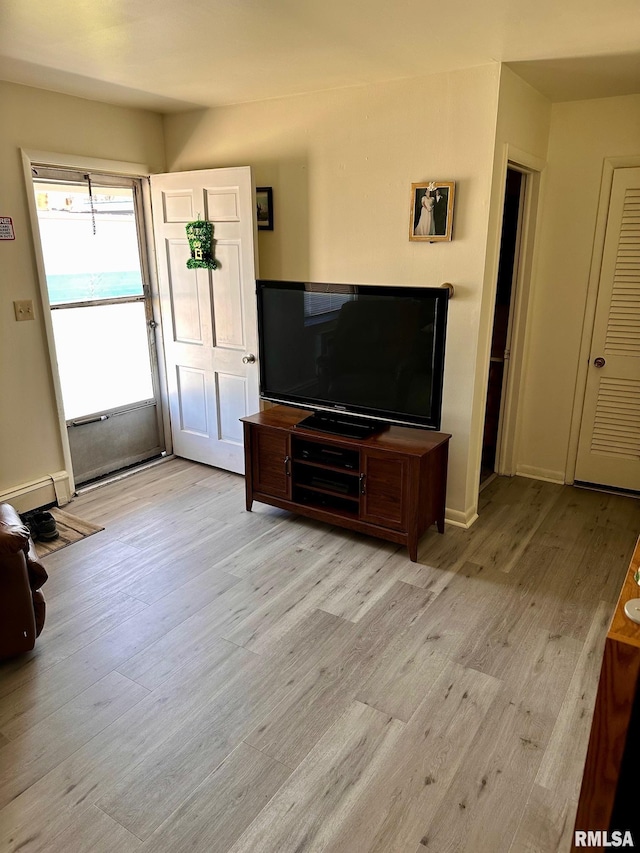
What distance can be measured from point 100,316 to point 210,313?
75 centimetres

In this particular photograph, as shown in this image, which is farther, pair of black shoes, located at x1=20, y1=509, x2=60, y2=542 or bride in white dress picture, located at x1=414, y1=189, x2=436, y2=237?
pair of black shoes, located at x1=20, y1=509, x2=60, y2=542

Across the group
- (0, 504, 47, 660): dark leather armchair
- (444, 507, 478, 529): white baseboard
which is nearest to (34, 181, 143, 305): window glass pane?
(0, 504, 47, 660): dark leather armchair

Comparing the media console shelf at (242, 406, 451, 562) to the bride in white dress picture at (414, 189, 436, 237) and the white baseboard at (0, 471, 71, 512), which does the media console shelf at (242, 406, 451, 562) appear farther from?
the white baseboard at (0, 471, 71, 512)

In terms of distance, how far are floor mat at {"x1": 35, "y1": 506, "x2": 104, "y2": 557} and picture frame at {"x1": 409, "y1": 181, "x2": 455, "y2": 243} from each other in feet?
8.14

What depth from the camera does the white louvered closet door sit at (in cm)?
349

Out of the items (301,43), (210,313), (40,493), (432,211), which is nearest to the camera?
(301,43)

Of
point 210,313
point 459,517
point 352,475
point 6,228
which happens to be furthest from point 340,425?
point 6,228

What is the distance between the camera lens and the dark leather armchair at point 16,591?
7.13 feet

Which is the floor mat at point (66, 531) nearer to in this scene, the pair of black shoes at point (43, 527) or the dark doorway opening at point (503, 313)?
the pair of black shoes at point (43, 527)

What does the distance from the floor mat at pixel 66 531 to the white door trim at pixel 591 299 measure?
10.1ft

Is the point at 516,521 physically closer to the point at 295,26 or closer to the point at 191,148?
the point at 295,26

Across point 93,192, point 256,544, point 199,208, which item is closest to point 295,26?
point 199,208

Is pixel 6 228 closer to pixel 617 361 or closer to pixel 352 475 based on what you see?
pixel 352 475

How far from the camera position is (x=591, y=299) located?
3.69 metres
